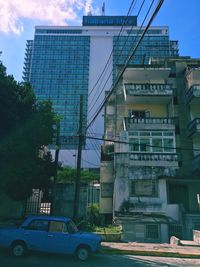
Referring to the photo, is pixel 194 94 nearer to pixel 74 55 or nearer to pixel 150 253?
pixel 150 253

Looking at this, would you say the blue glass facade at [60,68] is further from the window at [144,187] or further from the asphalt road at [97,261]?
the asphalt road at [97,261]

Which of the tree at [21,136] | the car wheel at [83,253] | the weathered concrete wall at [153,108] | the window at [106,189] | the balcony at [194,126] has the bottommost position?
the car wheel at [83,253]

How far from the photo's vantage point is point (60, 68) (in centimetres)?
11294

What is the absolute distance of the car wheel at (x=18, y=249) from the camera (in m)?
10.3

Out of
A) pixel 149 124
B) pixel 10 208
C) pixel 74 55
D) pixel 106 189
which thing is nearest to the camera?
pixel 10 208

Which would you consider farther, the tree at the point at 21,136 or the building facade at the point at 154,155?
the building facade at the point at 154,155

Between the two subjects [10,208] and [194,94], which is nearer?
[10,208]

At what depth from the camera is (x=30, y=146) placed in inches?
609

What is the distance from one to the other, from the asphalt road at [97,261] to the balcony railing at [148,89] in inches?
710

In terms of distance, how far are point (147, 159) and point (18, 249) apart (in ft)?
50.6

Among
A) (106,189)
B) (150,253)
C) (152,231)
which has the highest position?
(106,189)

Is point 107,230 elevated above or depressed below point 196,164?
below

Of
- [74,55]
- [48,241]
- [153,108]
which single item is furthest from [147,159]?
[74,55]

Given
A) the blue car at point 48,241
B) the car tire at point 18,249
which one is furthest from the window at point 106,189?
the car tire at point 18,249
